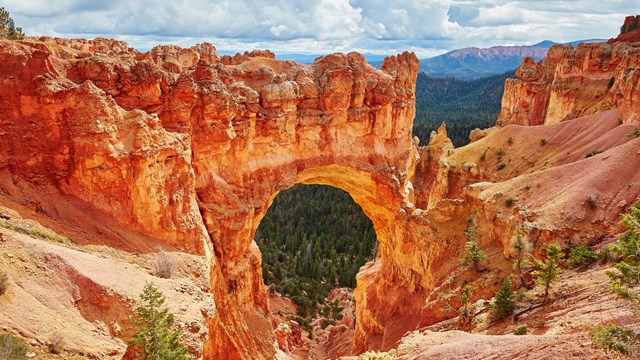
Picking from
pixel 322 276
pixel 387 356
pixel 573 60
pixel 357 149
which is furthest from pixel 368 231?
pixel 387 356

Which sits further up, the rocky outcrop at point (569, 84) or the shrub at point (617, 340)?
the rocky outcrop at point (569, 84)

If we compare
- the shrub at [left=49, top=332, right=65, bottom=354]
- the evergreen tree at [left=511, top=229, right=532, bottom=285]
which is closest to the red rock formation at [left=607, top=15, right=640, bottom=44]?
the evergreen tree at [left=511, top=229, right=532, bottom=285]

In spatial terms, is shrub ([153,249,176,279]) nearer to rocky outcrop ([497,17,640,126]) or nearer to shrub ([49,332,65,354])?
shrub ([49,332,65,354])

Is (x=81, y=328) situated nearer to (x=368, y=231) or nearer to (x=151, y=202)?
(x=151, y=202)

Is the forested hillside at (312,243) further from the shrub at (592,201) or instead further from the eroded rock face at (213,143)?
the shrub at (592,201)

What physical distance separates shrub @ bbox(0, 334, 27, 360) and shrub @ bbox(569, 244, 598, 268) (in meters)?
21.2

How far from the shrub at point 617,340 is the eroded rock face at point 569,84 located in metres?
36.0

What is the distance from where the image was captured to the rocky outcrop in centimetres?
5197

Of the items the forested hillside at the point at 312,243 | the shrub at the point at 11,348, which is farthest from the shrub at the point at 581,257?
the forested hillside at the point at 312,243

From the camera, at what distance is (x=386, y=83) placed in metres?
36.2

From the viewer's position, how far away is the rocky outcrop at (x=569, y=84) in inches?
2046

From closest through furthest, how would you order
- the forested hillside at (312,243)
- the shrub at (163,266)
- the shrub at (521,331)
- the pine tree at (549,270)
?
1. the shrub at (521,331)
2. the pine tree at (549,270)
3. the shrub at (163,266)
4. the forested hillside at (312,243)

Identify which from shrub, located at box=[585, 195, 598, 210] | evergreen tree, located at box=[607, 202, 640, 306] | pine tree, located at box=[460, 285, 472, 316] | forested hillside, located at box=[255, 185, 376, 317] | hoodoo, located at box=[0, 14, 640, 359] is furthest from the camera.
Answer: forested hillside, located at box=[255, 185, 376, 317]

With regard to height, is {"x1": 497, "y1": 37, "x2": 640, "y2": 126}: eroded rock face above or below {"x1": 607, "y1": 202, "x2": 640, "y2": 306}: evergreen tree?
above
